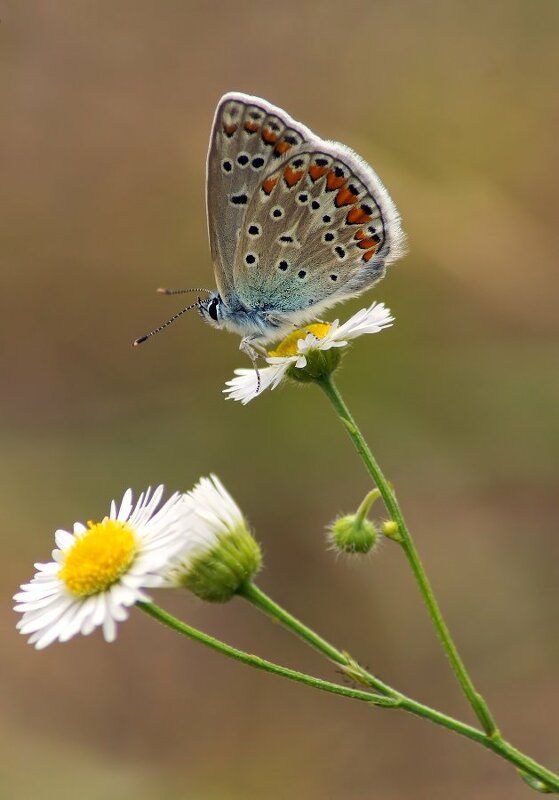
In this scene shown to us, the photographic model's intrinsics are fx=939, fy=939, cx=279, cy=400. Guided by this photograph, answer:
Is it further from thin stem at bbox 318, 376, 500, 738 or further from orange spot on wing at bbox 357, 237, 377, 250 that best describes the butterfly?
thin stem at bbox 318, 376, 500, 738

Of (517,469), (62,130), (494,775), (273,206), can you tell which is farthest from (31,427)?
(273,206)

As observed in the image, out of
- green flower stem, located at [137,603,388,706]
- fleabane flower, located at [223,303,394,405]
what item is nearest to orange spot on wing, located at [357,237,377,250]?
fleabane flower, located at [223,303,394,405]

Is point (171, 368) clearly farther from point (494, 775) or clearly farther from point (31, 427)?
point (494, 775)

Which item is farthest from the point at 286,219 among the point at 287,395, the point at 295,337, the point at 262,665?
the point at 287,395

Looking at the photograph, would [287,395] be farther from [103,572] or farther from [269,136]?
[103,572]

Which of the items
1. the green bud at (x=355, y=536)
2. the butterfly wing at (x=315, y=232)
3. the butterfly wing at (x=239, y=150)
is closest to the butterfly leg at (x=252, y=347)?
the butterfly wing at (x=315, y=232)

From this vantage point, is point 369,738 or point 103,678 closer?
point 369,738
